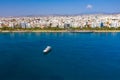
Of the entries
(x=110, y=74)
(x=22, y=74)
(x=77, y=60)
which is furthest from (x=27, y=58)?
(x=110, y=74)

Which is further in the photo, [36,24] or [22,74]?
[36,24]

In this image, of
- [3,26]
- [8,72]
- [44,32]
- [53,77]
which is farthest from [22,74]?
[3,26]

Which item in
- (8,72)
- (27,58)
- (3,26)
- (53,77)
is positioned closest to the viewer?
(53,77)

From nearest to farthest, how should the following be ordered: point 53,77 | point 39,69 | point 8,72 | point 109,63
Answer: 1. point 53,77
2. point 8,72
3. point 39,69
4. point 109,63

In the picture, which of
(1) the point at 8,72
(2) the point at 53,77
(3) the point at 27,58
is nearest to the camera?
(2) the point at 53,77

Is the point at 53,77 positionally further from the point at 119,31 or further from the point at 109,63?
the point at 119,31

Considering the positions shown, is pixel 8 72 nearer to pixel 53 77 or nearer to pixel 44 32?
pixel 53 77

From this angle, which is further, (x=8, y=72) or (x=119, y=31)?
(x=119, y=31)

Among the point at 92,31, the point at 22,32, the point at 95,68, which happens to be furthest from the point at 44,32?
the point at 95,68

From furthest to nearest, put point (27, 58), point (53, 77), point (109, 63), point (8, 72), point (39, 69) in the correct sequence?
point (27, 58) < point (109, 63) < point (39, 69) < point (8, 72) < point (53, 77)
